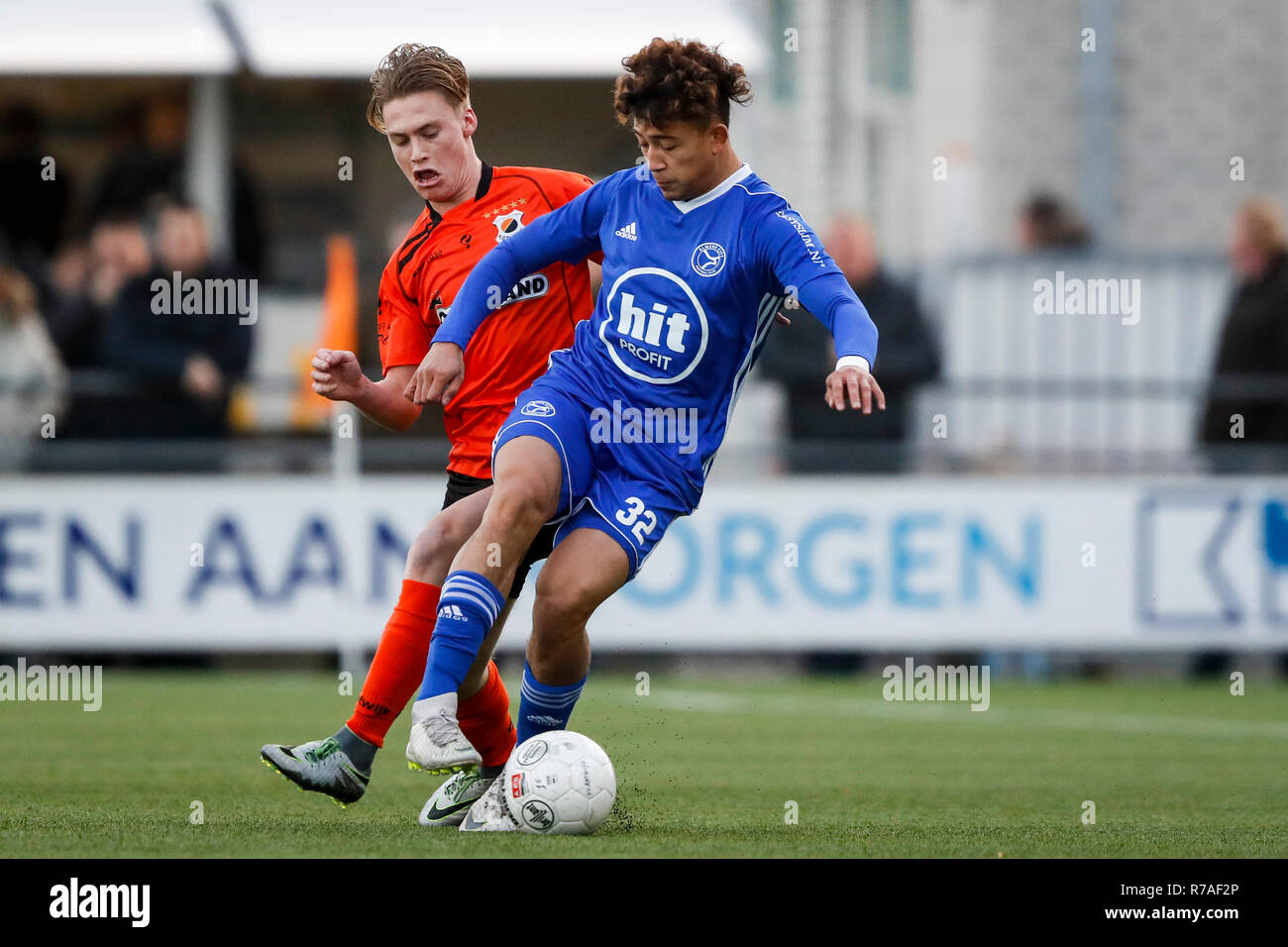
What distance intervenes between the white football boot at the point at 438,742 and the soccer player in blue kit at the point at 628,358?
0.29 ft

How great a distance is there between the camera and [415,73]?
6148 mm

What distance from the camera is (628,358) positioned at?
230 inches

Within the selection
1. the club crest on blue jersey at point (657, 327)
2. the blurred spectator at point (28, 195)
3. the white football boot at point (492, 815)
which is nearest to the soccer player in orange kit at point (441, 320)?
the white football boot at point (492, 815)

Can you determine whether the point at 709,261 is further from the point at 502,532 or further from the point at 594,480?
the point at 502,532

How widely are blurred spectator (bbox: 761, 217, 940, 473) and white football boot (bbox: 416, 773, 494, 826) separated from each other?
757 centimetres

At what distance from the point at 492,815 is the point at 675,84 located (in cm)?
218

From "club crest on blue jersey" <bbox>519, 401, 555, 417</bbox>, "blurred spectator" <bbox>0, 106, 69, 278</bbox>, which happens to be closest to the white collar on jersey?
"club crest on blue jersey" <bbox>519, 401, 555, 417</bbox>

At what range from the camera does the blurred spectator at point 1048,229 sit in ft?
49.0

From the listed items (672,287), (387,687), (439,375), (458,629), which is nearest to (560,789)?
(458,629)

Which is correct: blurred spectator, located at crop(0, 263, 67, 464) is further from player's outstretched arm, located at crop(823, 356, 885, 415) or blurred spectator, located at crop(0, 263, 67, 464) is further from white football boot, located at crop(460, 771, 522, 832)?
player's outstretched arm, located at crop(823, 356, 885, 415)

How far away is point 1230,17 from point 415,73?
13.3 metres

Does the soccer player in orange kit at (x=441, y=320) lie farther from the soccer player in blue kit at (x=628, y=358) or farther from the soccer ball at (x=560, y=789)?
the soccer ball at (x=560, y=789)
